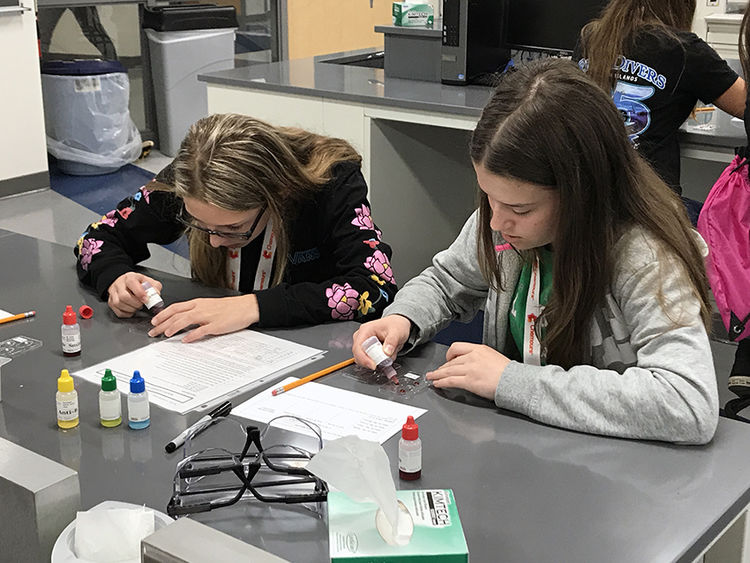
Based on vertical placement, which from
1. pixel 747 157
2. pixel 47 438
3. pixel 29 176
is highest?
pixel 747 157

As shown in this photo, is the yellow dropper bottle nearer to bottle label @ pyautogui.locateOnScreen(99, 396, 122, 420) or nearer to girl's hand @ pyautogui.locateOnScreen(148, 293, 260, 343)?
bottle label @ pyautogui.locateOnScreen(99, 396, 122, 420)

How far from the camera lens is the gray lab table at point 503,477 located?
935mm

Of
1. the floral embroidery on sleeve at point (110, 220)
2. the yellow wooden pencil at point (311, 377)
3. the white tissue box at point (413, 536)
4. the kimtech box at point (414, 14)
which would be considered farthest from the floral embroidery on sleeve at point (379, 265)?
the kimtech box at point (414, 14)

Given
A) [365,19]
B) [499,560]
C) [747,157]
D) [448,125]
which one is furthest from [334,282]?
[365,19]

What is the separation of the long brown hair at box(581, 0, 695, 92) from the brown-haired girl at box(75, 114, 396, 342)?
97 centimetres

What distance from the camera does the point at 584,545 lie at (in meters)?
0.92

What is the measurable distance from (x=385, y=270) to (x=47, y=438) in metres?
0.70

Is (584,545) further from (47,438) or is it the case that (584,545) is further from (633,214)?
(47,438)

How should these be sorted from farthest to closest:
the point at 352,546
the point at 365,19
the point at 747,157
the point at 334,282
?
the point at 365,19
the point at 747,157
the point at 334,282
the point at 352,546

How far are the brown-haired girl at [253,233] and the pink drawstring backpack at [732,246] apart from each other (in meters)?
0.85

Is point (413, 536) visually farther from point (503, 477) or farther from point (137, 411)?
point (137, 411)

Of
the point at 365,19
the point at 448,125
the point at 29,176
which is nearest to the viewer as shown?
the point at 448,125

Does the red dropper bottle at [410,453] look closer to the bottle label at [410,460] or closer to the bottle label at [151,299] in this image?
the bottle label at [410,460]

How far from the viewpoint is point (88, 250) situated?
1.73 metres
